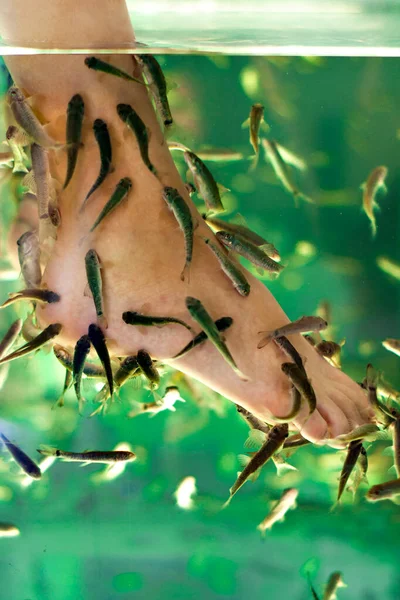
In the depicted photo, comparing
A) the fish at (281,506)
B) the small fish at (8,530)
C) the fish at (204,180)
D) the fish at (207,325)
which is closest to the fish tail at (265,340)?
the fish at (207,325)

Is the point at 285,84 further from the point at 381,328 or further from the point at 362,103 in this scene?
the point at 381,328

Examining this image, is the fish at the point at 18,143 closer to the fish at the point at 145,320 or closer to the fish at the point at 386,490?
the fish at the point at 145,320

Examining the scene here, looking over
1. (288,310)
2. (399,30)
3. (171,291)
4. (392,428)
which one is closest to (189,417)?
(288,310)

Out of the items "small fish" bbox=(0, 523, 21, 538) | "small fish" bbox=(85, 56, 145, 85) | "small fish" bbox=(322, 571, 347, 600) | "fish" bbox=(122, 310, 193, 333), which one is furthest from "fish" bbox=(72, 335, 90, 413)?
"small fish" bbox=(322, 571, 347, 600)

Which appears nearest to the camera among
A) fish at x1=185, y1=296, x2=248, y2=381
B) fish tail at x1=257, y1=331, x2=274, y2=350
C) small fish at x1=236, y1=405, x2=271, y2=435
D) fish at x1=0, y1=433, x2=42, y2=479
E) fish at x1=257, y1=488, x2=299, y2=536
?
fish at x1=185, y1=296, x2=248, y2=381

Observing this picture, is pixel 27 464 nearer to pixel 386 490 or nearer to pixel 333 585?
pixel 386 490

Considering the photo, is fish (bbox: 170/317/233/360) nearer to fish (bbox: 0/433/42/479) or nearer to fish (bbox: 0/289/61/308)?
fish (bbox: 0/289/61/308)

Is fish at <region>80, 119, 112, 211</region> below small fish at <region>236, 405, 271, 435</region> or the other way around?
the other way around

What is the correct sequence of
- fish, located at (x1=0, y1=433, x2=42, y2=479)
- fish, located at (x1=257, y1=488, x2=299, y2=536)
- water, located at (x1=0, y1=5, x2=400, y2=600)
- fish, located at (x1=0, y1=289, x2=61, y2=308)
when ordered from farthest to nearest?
water, located at (x1=0, y1=5, x2=400, y2=600) → fish, located at (x1=257, y1=488, x2=299, y2=536) → fish, located at (x1=0, y1=433, x2=42, y2=479) → fish, located at (x1=0, y1=289, x2=61, y2=308)
